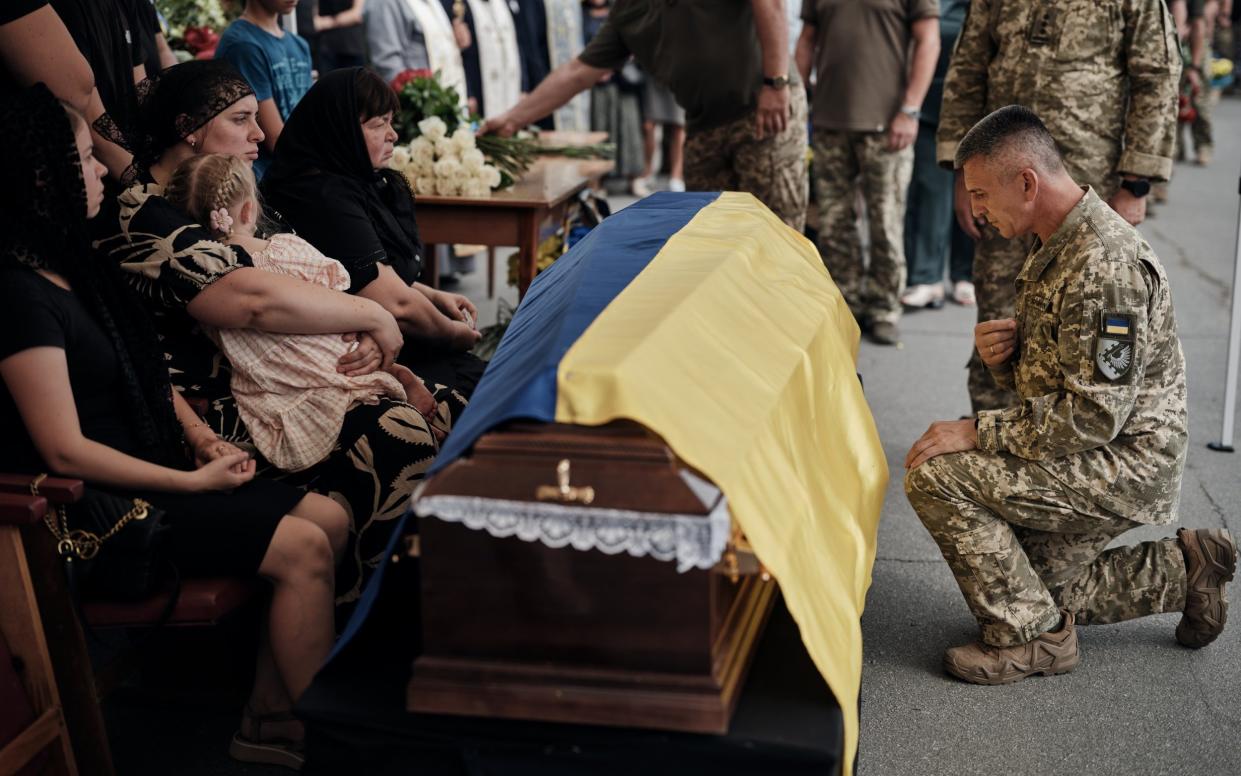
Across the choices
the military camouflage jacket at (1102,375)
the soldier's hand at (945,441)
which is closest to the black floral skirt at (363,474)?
the soldier's hand at (945,441)

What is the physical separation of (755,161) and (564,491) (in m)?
3.60

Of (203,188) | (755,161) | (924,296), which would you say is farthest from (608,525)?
(924,296)

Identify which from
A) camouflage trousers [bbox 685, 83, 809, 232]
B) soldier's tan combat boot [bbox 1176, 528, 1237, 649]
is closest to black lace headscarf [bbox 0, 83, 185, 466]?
soldier's tan combat boot [bbox 1176, 528, 1237, 649]

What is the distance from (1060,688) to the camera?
2.80 meters

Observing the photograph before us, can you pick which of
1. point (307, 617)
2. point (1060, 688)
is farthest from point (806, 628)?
point (1060, 688)

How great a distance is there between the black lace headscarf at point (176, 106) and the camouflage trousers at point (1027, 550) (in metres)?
1.84

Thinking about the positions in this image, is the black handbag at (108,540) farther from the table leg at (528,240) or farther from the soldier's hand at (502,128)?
the soldier's hand at (502,128)

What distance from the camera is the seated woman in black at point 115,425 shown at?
2119 millimetres

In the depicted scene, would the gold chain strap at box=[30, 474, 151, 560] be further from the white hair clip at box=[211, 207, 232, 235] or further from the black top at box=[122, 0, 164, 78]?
the black top at box=[122, 0, 164, 78]

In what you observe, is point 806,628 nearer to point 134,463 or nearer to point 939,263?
point 134,463

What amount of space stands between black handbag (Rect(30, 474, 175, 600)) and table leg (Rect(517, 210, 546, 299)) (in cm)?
214

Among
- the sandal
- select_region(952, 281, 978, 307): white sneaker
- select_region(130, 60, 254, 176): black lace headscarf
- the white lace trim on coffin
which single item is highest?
select_region(130, 60, 254, 176): black lace headscarf

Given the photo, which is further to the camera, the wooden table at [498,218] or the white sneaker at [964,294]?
the white sneaker at [964,294]

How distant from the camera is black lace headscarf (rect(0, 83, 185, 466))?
2.12 metres
